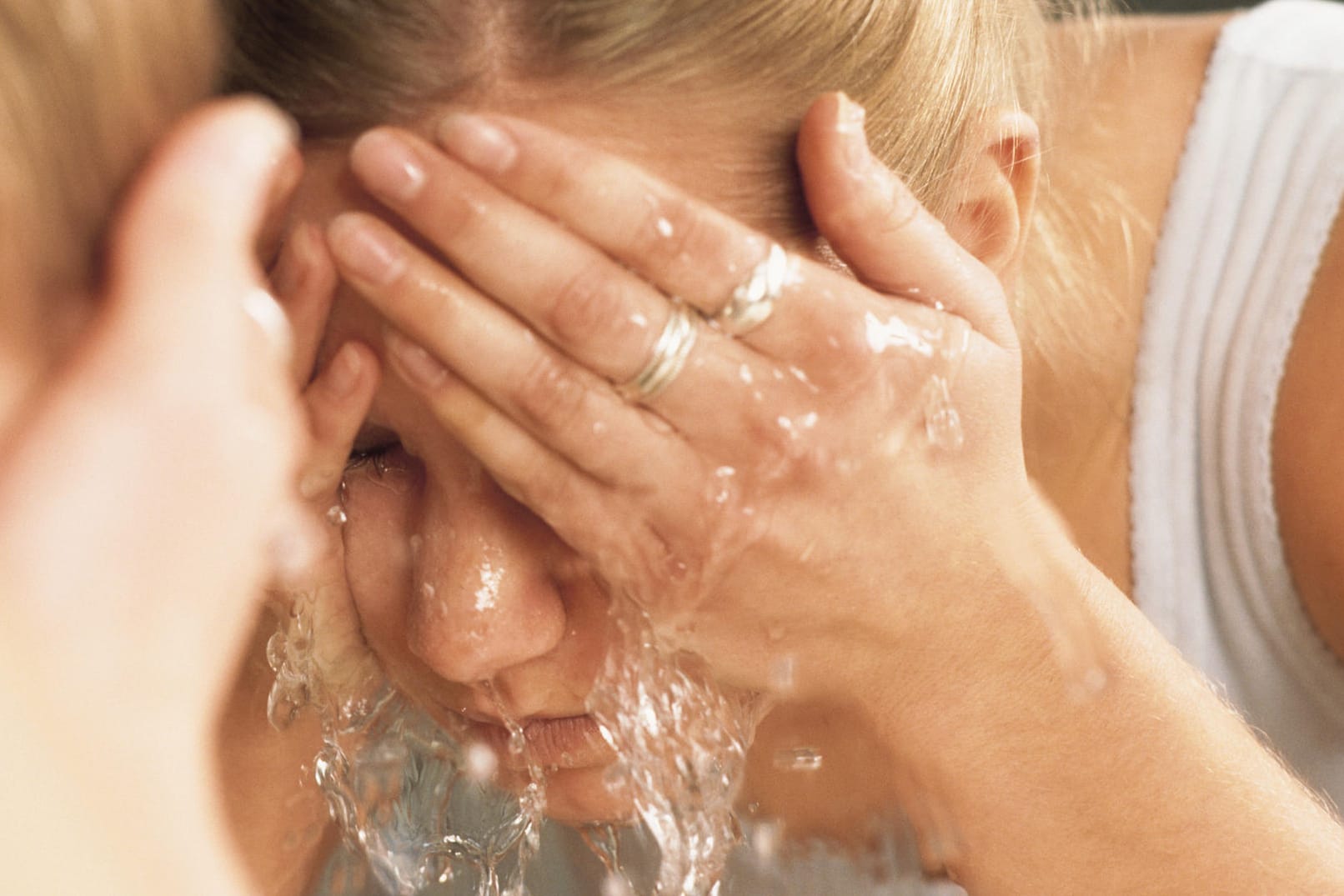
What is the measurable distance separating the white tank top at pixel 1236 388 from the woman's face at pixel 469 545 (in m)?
0.63

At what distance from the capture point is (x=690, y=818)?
88 centimetres

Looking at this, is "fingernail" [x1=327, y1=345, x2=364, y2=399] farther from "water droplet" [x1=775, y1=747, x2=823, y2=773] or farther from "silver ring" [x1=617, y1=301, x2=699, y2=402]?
"water droplet" [x1=775, y1=747, x2=823, y2=773]

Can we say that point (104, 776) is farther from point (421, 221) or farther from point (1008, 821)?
point (1008, 821)

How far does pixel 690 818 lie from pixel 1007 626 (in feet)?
0.94

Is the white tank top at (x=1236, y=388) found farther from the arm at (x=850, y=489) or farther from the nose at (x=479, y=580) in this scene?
the nose at (x=479, y=580)

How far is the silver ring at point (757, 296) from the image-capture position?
0.57 m

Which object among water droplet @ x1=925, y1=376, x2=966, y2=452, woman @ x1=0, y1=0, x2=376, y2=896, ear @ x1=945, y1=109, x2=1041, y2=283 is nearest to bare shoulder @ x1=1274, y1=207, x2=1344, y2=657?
ear @ x1=945, y1=109, x2=1041, y2=283

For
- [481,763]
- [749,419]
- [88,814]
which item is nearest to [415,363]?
[749,419]

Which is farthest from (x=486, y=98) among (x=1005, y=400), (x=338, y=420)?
(x=1005, y=400)

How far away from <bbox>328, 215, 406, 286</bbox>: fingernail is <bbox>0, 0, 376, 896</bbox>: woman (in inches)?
1.4

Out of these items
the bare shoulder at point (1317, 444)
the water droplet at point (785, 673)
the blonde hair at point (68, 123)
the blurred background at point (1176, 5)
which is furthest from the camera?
the blurred background at point (1176, 5)

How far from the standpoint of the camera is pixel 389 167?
53cm

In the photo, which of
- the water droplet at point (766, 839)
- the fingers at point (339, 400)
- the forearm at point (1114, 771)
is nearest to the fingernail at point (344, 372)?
the fingers at point (339, 400)

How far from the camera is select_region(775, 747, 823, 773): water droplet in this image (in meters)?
0.93
